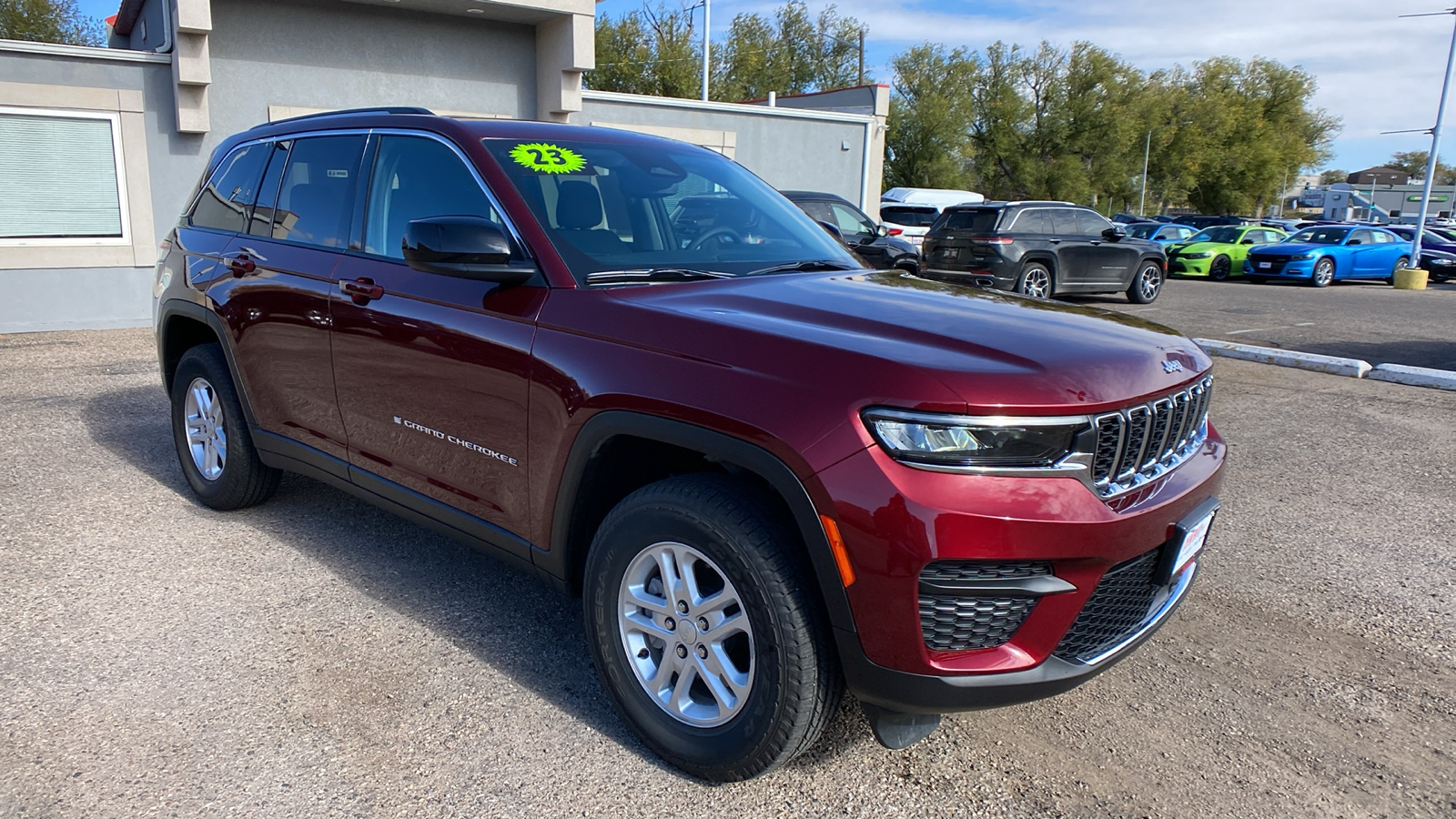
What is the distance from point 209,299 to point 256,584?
1.41 m

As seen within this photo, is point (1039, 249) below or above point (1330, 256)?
above

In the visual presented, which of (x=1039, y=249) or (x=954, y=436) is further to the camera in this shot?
(x=1039, y=249)

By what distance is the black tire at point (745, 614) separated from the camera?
7.84 feet

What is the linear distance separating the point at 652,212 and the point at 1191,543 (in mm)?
2027

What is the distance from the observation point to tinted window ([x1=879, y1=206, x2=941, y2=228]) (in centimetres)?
2648

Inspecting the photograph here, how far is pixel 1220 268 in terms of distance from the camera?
81.5 feet

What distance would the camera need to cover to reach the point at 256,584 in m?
3.98

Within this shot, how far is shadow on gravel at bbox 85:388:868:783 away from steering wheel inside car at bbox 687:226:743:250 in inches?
54.8

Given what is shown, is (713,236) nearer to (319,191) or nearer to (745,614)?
(745,614)

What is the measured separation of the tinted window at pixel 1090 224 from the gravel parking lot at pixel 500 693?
38.0ft

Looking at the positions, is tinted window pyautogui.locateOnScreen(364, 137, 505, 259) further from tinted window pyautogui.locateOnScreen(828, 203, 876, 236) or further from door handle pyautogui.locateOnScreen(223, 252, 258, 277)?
tinted window pyautogui.locateOnScreen(828, 203, 876, 236)

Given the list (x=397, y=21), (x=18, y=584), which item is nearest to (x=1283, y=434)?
(x=18, y=584)

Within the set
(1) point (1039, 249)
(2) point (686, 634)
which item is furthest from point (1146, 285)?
(2) point (686, 634)

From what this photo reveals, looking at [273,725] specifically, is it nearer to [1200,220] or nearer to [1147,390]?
[1147,390]
